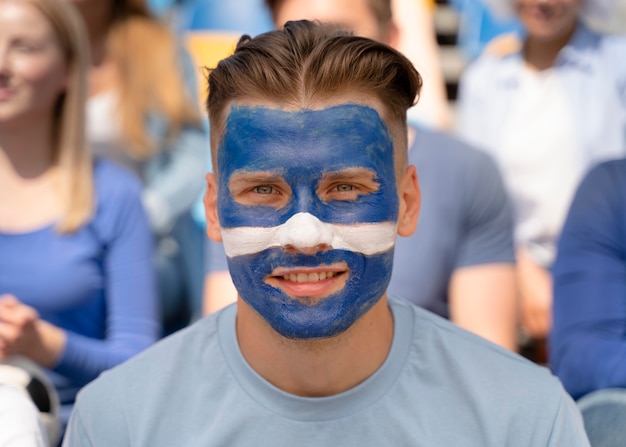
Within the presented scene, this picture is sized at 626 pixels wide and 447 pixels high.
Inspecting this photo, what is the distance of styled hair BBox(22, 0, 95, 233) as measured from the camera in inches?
105

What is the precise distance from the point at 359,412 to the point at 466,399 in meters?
0.19

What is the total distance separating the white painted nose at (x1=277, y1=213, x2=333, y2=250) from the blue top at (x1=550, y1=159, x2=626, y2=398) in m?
0.86

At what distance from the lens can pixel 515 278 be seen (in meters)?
2.69

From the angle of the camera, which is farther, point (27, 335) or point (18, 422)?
point (27, 335)

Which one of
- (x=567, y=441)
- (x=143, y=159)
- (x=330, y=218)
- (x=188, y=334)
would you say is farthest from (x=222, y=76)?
(x=143, y=159)

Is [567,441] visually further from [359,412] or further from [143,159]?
[143,159]

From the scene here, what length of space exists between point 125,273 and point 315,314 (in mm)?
1128

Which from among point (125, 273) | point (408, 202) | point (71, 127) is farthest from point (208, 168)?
point (408, 202)

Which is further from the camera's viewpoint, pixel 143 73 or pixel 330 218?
pixel 143 73

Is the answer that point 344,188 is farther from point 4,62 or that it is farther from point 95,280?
point 4,62

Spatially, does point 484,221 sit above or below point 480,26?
below

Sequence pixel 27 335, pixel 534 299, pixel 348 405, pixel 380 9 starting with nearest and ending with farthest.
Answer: pixel 348 405, pixel 27 335, pixel 380 9, pixel 534 299

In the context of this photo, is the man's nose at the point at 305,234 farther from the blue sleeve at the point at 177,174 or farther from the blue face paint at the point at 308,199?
the blue sleeve at the point at 177,174

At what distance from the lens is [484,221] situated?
269 centimetres
